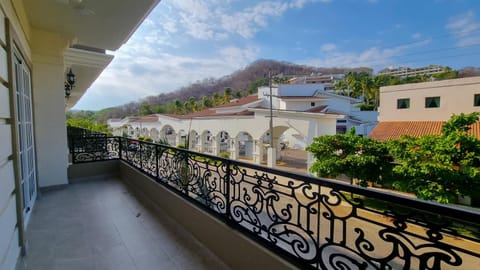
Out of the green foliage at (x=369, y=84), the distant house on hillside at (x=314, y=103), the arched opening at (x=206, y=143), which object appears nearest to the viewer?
the arched opening at (x=206, y=143)

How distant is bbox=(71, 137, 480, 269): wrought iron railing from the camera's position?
0.95m

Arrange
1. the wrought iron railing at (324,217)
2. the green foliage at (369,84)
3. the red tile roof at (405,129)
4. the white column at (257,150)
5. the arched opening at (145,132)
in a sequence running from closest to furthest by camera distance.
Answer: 1. the wrought iron railing at (324,217)
2. the red tile roof at (405,129)
3. the white column at (257,150)
4. the arched opening at (145,132)
5. the green foliage at (369,84)

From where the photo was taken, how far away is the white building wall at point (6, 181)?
1507 millimetres

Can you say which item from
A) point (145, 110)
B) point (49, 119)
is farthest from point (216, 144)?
point (145, 110)

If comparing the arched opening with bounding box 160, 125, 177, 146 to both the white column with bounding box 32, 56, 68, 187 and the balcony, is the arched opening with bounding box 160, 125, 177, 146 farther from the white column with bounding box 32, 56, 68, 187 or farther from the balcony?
the balcony

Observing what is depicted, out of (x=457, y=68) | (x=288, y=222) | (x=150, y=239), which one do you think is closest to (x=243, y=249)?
(x=288, y=222)

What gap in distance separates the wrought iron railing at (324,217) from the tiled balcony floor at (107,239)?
41 cm

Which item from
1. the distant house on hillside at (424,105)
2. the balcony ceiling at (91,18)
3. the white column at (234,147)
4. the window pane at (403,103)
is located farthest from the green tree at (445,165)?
the white column at (234,147)

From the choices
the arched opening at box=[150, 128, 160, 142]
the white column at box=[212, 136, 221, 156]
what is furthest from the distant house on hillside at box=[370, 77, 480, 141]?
the arched opening at box=[150, 128, 160, 142]

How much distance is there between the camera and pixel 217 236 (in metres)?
2.12

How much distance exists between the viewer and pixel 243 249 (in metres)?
1.83

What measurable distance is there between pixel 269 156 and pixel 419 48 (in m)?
52.1

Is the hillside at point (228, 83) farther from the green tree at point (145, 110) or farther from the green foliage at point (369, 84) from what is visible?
the green foliage at point (369, 84)

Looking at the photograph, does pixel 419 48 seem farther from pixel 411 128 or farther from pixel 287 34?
Result: pixel 411 128
